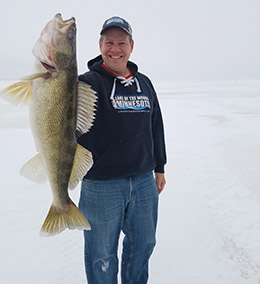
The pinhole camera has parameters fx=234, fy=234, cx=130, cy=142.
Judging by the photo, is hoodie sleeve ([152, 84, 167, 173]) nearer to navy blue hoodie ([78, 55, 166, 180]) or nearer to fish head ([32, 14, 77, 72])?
navy blue hoodie ([78, 55, 166, 180])

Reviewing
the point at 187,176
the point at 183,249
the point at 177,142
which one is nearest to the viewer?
the point at 183,249

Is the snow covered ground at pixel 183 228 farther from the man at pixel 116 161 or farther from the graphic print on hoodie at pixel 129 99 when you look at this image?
the graphic print on hoodie at pixel 129 99

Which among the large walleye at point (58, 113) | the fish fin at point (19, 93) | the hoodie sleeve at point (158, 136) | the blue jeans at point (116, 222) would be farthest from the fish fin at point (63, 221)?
the hoodie sleeve at point (158, 136)

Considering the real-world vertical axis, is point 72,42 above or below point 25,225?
above

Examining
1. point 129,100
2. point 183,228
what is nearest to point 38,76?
point 129,100

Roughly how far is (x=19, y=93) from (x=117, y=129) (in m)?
0.67

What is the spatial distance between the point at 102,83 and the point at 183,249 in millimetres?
2050

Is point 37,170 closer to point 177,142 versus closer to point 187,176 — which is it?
point 187,176

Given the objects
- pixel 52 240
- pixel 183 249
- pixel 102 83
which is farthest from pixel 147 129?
pixel 52 240

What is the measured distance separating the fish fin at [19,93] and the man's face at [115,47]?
68 cm

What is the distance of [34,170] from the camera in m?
1.55

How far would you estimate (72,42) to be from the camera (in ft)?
4.40

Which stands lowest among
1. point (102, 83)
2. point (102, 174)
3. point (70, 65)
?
point (102, 174)

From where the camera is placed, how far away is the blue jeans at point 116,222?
1.72 m
